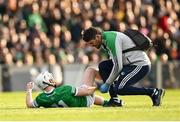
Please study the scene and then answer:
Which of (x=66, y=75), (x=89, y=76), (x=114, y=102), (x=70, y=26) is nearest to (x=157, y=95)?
(x=114, y=102)

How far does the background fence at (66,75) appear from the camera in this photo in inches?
1261

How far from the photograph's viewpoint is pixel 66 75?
3241 cm

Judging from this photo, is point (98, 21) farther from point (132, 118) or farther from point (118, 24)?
point (132, 118)

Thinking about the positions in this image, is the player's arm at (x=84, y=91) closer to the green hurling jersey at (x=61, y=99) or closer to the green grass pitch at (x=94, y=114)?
the green hurling jersey at (x=61, y=99)

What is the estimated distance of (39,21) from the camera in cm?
3353

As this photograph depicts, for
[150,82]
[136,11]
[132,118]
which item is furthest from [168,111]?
[136,11]

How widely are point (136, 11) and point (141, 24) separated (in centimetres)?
78

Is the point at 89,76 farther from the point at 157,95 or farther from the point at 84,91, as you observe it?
the point at 157,95

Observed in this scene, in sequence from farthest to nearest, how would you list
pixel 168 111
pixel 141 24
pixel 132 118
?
pixel 141 24 → pixel 168 111 → pixel 132 118

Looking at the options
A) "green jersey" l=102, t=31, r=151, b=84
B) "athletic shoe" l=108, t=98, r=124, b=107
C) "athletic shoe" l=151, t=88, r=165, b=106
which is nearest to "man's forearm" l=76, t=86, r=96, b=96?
"green jersey" l=102, t=31, r=151, b=84

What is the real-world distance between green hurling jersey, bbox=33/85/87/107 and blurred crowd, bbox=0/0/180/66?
1426 centimetres

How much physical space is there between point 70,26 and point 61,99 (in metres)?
16.6

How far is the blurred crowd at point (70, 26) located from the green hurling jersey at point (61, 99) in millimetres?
14258

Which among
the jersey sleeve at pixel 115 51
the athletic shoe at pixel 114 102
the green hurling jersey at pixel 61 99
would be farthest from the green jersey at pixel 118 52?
the green hurling jersey at pixel 61 99
